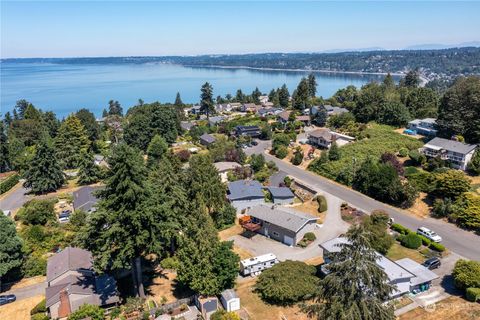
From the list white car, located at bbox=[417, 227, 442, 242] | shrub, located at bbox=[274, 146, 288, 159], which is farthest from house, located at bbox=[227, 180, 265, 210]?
white car, located at bbox=[417, 227, 442, 242]

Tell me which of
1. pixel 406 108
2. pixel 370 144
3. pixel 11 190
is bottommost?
pixel 11 190

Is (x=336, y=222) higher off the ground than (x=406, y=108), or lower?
lower

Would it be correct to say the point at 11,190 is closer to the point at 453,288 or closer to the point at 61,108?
the point at 453,288

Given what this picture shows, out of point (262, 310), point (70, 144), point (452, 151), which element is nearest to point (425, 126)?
point (452, 151)

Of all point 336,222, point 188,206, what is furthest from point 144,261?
point 336,222

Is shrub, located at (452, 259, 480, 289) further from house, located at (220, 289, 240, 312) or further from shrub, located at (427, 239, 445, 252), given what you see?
house, located at (220, 289, 240, 312)

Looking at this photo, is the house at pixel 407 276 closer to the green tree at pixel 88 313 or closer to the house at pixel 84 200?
the green tree at pixel 88 313

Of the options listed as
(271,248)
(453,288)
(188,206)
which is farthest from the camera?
(271,248)
